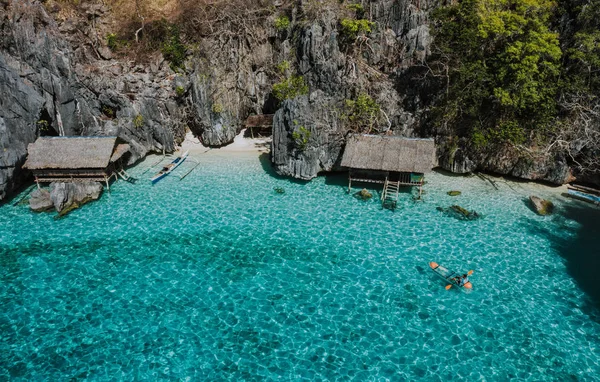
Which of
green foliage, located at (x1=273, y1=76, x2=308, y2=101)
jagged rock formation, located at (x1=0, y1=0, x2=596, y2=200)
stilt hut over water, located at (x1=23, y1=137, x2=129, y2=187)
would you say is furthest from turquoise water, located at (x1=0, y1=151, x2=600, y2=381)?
green foliage, located at (x1=273, y1=76, x2=308, y2=101)

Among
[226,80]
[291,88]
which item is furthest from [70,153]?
[291,88]

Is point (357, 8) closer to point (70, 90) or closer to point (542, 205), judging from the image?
point (542, 205)

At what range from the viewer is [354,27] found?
101ft

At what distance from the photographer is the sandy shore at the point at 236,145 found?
3447cm

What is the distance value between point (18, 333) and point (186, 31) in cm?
3034

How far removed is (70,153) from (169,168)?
22.9ft

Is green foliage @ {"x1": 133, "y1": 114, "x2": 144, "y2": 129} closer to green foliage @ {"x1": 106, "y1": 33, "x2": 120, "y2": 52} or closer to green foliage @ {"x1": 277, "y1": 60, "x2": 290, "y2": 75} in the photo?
green foliage @ {"x1": 106, "y1": 33, "x2": 120, "y2": 52}

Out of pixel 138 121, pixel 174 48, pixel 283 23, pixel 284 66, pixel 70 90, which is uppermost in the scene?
pixel 283 23

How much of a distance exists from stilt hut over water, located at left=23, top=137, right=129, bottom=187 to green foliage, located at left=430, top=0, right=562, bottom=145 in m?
26.1

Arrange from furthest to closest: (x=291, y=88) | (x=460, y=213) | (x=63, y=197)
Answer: (x=291, y=88) → (x=63, y=197) → (x=460, y=213)

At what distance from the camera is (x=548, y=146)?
86.5ft

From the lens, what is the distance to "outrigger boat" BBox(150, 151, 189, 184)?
2825cm

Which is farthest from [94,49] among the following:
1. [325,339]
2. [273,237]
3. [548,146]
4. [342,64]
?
[548,146]

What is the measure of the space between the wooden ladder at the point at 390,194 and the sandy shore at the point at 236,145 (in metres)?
12.6
